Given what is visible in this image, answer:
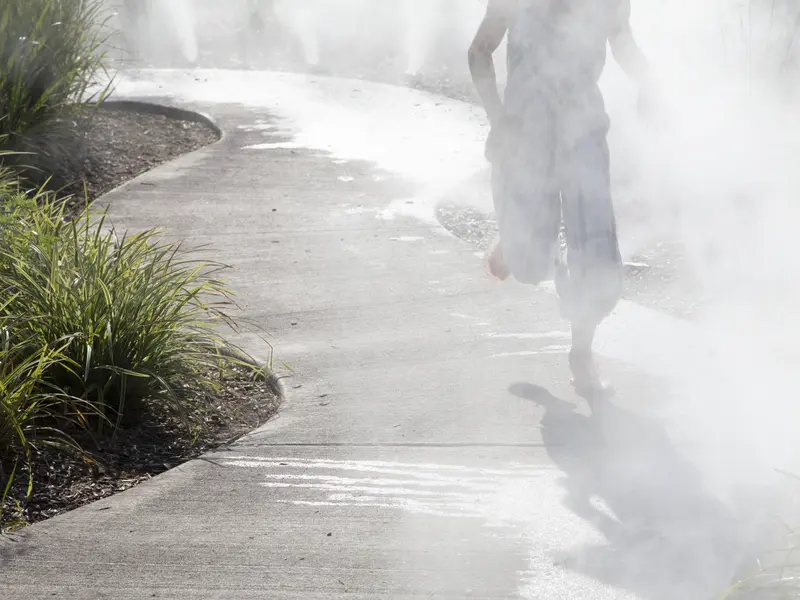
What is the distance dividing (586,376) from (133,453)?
158 cm

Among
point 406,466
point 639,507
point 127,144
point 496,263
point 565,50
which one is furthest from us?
point 127,144

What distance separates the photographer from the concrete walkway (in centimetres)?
291

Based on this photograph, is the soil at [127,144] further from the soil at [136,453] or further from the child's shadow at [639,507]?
the child's shadow at [639,507]

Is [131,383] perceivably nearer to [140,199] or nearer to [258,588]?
[258,588]

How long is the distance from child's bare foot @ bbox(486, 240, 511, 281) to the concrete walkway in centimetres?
35

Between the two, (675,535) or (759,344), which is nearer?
(675,535)

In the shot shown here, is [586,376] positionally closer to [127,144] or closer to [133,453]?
[133,453]

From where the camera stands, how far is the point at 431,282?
17.5 ft

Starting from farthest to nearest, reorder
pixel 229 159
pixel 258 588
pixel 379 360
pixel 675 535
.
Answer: pixel 229 159 → pixel 379 360 → pixel 675 535 → pixel 258 588

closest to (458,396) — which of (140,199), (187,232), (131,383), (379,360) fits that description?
(379,360)

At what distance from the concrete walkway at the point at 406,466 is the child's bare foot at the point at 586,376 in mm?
60

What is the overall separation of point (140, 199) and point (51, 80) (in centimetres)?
108

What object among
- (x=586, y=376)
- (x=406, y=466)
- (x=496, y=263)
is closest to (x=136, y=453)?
(x=406, y=466)

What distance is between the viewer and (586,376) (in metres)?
4.11
